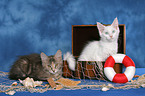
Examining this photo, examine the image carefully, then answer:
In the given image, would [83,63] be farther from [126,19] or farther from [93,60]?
[126,19]

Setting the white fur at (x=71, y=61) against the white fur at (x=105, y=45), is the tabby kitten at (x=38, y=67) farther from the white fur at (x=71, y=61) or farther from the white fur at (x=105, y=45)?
the white fur at (x=105, y=45)

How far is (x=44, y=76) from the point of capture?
6.05ft

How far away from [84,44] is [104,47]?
42cm

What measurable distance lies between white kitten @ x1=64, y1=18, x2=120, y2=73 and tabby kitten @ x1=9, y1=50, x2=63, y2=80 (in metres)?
0.18

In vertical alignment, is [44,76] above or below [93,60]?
below

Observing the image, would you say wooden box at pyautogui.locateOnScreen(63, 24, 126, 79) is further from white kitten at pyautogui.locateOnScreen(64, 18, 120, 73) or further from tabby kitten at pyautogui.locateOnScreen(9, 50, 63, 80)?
tabby kitten at pyautogui.locateOnScreen(9, 50, 63, 80)

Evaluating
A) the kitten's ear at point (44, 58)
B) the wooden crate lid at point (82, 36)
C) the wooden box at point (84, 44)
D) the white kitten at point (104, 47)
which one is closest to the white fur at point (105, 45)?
the white kitten at point (104, 47)

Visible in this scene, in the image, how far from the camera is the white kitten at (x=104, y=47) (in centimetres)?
190

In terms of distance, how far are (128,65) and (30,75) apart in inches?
42.5

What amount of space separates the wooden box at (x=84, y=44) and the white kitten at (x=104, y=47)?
0.28 ft

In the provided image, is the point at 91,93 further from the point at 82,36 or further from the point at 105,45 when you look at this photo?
the point at 82,36

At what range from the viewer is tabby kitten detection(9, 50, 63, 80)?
1834 millimetres

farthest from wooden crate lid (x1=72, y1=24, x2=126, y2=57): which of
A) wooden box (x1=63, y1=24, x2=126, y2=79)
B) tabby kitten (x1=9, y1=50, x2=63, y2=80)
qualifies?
tabby kitten (x1=9, y1=50, x2=63, y2=80)

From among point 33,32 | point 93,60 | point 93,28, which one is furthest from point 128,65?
point 33,32
